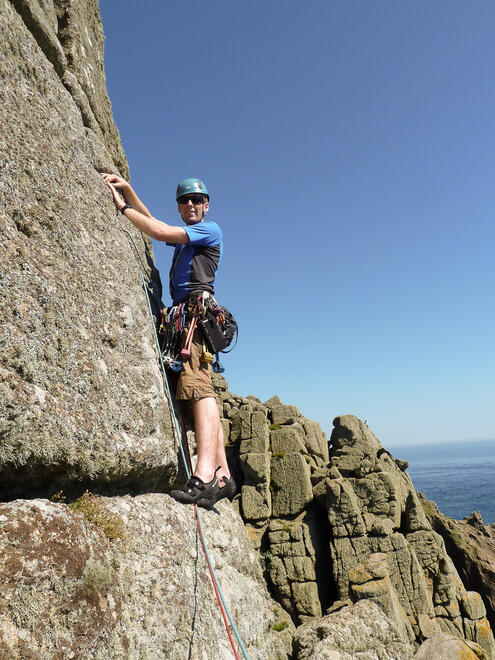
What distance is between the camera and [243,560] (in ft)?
30.7

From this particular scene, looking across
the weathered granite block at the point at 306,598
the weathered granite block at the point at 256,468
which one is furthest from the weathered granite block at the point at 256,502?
the weathered granite block at the point at 306,598

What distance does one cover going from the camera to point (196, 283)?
9.52 m

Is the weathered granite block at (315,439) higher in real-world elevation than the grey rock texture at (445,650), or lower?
higher

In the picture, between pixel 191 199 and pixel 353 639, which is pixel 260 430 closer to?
pixel 353 639

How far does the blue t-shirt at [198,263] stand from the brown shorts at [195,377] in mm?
1119

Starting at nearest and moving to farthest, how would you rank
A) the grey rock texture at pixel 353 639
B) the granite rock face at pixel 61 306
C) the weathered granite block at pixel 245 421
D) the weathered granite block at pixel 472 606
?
the granite rock face at pixel 61 306 → the grey rock texture at pixel 353 639 → the weathered granite block at pixel 245 421 → the weathered granite block at pixel 472 606

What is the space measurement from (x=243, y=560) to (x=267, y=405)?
58.3 ft

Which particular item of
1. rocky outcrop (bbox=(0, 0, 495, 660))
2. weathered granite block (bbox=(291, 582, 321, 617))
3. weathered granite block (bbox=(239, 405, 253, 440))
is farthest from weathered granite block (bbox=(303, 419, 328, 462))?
rocky outcrop (bbox=(0, 0, 495, 660))

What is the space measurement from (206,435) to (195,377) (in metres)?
1.19

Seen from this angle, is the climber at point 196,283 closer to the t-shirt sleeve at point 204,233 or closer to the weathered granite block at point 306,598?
the t-shirt sleeve at point 204,233

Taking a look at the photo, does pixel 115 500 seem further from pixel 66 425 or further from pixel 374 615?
pixel 374 615

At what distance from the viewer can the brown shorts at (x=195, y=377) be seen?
846 centimetres

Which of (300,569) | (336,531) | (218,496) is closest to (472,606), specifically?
(336,531)

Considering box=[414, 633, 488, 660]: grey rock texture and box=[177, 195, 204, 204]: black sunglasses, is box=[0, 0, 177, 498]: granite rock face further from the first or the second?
box=[414, 633, 488, 660]: grey rock texture
